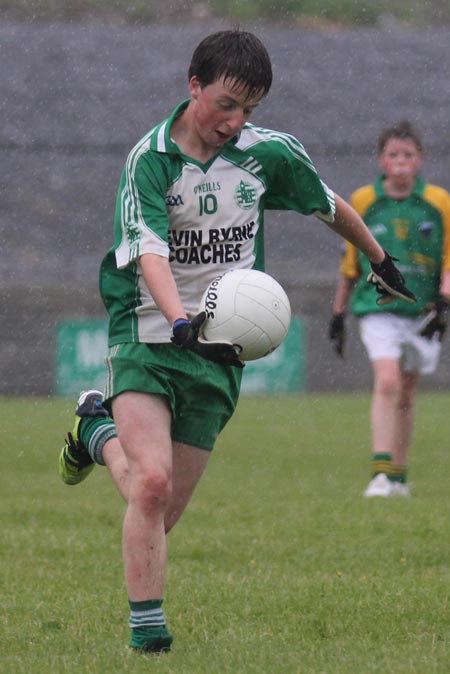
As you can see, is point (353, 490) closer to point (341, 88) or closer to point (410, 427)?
point (410, 427)

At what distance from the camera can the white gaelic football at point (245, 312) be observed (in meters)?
4.36

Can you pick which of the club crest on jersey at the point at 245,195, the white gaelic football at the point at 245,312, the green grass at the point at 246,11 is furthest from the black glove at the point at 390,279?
the green grass at the point at 246,11

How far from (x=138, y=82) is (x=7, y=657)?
19692 mm

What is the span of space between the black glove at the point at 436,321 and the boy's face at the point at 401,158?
89cm

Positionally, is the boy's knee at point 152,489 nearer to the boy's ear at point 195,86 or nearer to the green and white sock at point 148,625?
the green and white sock at point 148,625

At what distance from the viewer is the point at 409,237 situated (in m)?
9.05

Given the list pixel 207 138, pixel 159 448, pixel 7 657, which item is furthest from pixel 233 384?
pixel 7 657

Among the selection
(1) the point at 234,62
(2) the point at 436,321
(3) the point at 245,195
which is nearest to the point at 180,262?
(3) the point at 245,195

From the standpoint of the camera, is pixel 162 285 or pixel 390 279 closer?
pixel 162 285

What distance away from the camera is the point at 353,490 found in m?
9.19

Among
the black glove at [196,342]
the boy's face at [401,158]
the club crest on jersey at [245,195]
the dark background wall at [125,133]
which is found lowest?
the black glove at [196,342]

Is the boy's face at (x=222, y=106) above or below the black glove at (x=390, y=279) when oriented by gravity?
above

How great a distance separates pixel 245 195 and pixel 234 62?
46 cm

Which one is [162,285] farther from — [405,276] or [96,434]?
[405,276]
